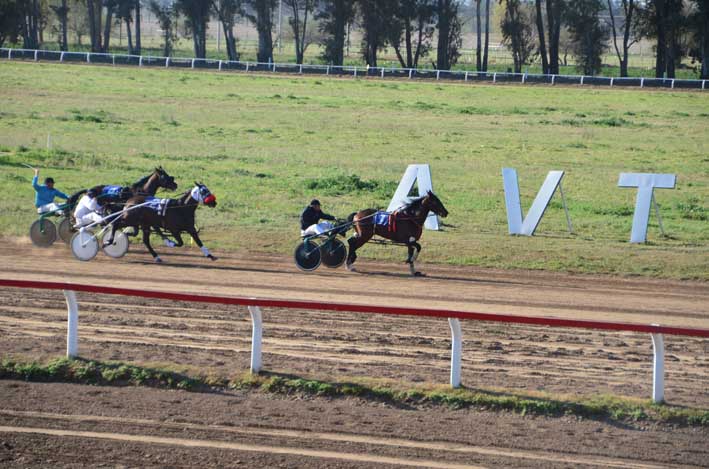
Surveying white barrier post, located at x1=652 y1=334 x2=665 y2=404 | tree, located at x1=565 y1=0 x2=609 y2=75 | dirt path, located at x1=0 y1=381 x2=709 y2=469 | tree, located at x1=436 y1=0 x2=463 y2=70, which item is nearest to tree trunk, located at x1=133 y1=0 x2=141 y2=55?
tree, located at x1=436 y1=0 x2=463 y2=70

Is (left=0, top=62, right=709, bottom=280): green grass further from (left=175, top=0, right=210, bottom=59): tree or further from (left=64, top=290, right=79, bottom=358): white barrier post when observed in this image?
(left=175, top=0, right=210, bottom=59): tree

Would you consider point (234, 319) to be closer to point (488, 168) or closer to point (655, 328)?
point (655, 328)

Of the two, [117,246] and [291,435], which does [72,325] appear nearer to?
[291,435]

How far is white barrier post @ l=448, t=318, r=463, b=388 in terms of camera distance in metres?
9.76

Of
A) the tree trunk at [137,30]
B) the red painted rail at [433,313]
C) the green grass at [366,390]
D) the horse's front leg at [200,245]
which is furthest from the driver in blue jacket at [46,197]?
the tree trunk at [137,30]

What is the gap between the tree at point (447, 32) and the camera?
66.6 m

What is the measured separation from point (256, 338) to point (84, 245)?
7.80 meters

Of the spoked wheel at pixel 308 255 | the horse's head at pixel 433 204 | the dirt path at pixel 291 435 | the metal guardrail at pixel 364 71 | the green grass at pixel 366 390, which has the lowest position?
the dirt path at pixel 291 435

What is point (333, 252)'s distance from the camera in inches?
664

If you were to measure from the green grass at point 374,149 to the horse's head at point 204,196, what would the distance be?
8.38ft

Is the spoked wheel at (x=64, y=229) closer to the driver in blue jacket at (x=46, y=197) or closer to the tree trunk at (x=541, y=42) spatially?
the driver in blue jacket at (x=46, y=197)

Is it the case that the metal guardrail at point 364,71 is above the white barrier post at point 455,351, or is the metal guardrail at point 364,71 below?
above

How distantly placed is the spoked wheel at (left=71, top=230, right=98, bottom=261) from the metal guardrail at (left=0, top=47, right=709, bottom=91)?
3841 cm

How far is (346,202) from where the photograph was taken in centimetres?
2314
